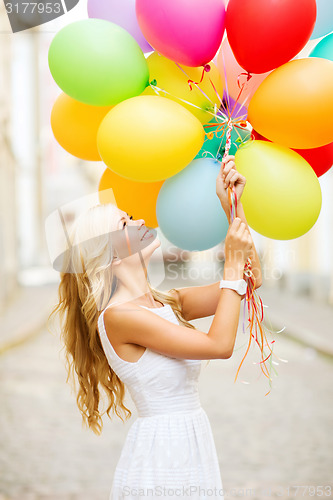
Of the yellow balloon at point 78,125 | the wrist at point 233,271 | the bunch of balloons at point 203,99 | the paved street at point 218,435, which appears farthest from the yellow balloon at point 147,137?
the paved street at point 218,435

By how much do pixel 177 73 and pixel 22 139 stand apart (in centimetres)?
1609

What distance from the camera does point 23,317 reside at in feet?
38.6

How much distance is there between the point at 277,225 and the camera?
6.15 feet

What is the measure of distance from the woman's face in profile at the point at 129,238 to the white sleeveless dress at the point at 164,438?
221 millimetres

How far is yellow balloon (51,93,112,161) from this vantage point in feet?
6.88

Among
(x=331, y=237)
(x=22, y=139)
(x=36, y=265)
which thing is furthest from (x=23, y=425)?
(x=36, y=265)

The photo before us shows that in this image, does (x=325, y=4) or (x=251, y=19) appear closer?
(x=251, y=19)

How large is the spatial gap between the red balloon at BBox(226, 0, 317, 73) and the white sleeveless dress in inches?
35.8

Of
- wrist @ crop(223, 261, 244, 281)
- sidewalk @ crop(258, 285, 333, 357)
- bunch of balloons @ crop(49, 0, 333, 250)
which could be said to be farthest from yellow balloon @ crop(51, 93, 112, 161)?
sidewalk @ crop(258, 285, 333, 357)

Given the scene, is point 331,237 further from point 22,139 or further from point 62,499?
point 62,499

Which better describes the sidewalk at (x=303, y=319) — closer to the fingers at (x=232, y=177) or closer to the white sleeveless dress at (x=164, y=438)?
the white sleeveless dress at (x=164, y=438)

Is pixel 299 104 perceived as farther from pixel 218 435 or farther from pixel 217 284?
pixel 218 435

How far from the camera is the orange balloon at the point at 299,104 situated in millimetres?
1792

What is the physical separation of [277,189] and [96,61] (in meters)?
0.65
